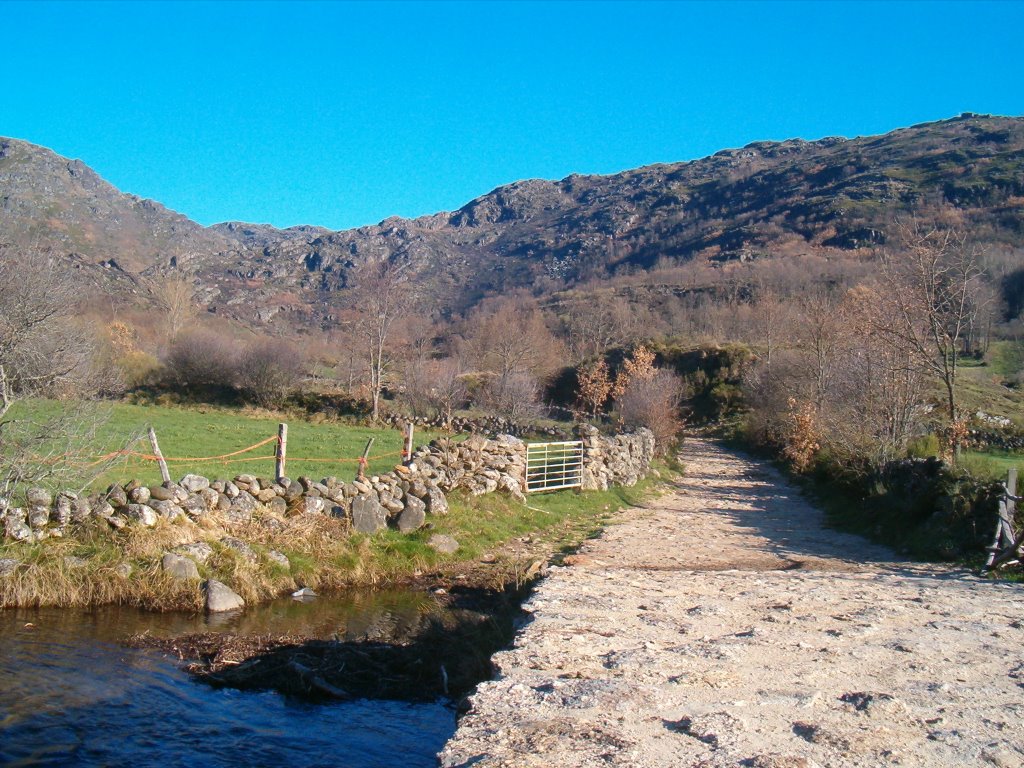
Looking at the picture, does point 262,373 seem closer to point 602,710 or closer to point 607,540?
point 607,540

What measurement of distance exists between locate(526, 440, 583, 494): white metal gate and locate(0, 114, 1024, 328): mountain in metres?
89.8

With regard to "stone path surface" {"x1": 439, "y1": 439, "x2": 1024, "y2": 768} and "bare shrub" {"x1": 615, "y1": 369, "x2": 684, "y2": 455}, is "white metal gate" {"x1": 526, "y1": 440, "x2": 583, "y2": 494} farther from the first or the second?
"bare shrub" {"x1": 615, "y1": 369, "x2": 684, "y2": 455}

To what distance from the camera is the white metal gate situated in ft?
68.5

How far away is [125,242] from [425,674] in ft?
491

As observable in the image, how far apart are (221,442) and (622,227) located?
597 feet

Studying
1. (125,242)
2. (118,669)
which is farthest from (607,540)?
(125,242)

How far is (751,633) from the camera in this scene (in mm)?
7688

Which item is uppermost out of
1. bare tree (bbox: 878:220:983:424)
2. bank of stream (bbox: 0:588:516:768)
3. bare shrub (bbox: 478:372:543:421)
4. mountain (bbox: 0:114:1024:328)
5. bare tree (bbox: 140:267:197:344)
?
mountain (bbox: 0:114:1024:328)

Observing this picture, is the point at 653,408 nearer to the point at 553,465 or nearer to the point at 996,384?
the point at 553,465

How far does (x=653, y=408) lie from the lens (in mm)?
34125

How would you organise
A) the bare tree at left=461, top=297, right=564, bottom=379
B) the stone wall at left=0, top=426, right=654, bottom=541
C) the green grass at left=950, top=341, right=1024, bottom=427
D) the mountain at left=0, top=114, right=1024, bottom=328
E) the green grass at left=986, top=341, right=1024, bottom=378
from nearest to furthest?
the stone wall at left=0, top=426, right=654, bottom=541
the green grass at left=950, top=341, right=1024, bottom=427
the bare tree at left=461, top=297, right=564, bottom=379
the green grass at left=986, top=341, right=1024, bottom=378
the mountain at left=0, top=114, right=1024, bottom=328

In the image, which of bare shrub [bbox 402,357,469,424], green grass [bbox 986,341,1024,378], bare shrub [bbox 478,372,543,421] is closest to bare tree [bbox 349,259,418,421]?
bare shrub [bbox 402,357,469,424]

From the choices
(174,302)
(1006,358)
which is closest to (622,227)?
(1006,358)

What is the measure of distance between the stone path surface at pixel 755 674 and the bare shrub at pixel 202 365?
37.9 meters
